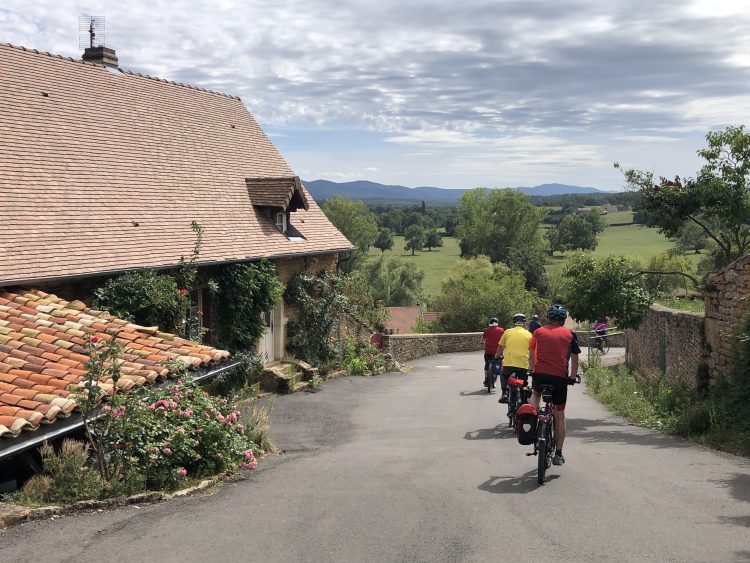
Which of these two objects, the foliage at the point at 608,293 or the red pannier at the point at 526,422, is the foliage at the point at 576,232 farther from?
the red pannier at the point at 526,422

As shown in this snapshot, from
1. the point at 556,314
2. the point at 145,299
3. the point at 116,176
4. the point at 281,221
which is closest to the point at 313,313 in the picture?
the point at 281,221

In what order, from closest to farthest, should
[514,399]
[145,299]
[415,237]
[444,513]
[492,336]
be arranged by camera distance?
[444,513], [514,399], [145,299], [492,336], [415,237]

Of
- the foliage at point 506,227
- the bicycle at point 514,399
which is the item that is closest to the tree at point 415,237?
the foliage at point 506,227

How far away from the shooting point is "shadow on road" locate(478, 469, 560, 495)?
7.62 metres

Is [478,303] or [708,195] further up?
[708,195]

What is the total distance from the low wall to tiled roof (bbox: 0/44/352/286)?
10222 mm

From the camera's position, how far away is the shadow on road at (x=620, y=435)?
10969 millimetres

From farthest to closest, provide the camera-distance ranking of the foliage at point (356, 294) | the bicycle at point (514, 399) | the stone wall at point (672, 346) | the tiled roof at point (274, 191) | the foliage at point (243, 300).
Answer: the foliage at point (356, 294)
the tiled roof at point (274, 191)
the foliage at point (243, 300)
the stone wall at point (672, 346)
the bicycle at point (514, 399)

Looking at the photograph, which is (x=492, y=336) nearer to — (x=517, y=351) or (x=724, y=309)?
(x=517, y=351)

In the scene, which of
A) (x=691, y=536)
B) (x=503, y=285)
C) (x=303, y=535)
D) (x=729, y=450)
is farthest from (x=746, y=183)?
(x=503, y=285)

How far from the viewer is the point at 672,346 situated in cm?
1727

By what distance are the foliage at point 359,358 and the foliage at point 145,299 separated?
9.01 metres

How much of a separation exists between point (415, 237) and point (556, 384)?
146 metres

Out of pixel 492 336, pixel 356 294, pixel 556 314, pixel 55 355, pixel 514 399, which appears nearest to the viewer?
pixel 556 314
